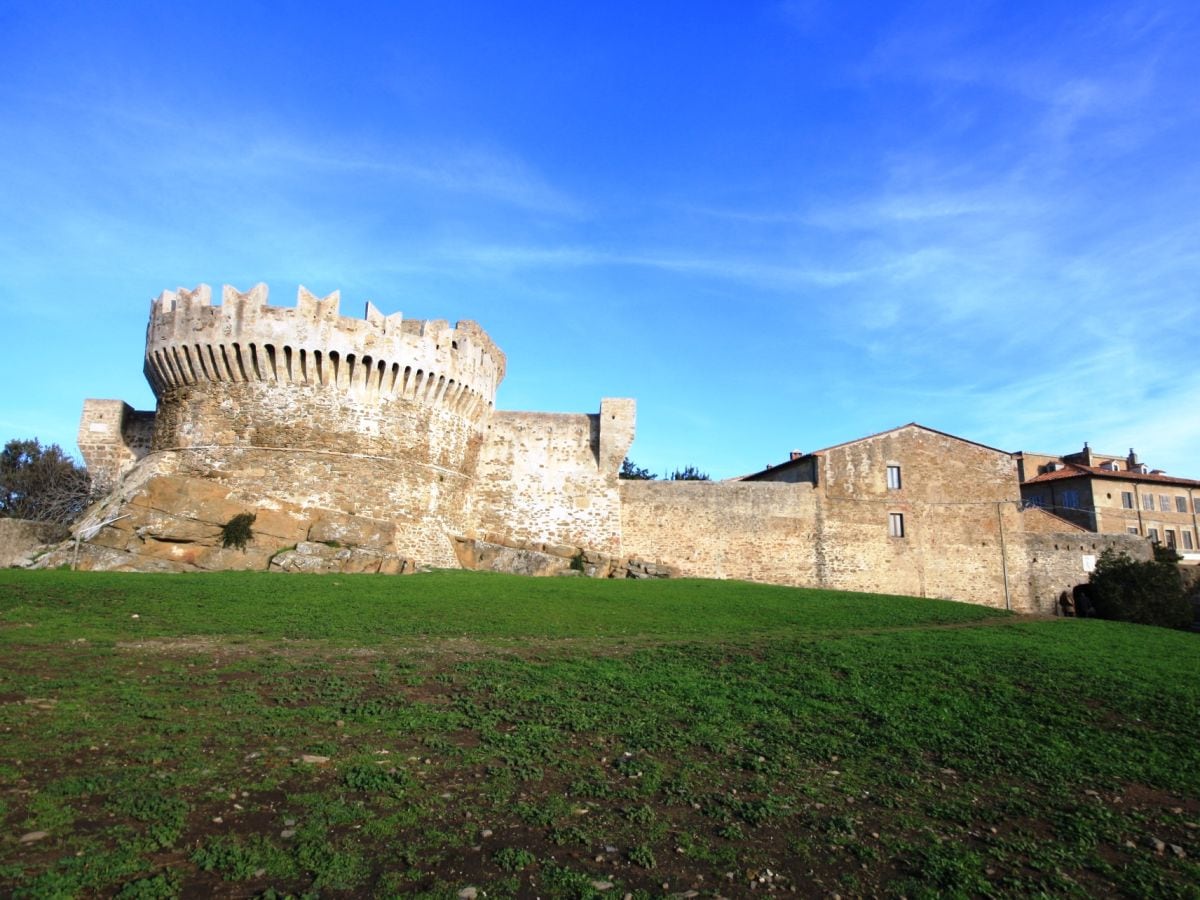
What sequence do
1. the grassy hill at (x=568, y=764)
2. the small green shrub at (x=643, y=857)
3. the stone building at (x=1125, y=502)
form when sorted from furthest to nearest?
the stone building at (x=1125, y=502) < the small green shrub at (x=643, y=857) < the grassy hill at (x=568, y=764)

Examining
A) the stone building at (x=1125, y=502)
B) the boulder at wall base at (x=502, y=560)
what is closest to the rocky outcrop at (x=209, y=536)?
the boulder at wall base at (x=502, y=560)

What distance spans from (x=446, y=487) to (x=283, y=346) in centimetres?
636

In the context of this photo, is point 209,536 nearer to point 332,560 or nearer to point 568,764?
point 332,560

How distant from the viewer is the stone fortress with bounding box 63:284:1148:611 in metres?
21.2

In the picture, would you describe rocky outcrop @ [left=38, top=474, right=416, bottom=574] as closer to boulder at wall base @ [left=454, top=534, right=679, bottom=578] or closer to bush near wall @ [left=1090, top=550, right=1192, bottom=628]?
boulder at wall base @ [left=454, top=534, right=679, bottom=578]

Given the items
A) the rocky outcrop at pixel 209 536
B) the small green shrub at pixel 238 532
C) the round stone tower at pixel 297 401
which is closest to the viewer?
the rocky outcrop at pixel 209 536

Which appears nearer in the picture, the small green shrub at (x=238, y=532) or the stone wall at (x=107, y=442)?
the small green shrub at (x=238, y=532)

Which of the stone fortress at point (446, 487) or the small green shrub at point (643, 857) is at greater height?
the stone fortress at point (446, 487)

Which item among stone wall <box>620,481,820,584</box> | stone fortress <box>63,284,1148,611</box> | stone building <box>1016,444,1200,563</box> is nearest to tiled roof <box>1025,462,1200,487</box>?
stone building <box>1016,444,1200,563</box>

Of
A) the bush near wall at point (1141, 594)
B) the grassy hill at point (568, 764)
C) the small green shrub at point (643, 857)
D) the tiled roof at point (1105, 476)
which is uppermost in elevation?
the tiled roof at point (1105, 476)

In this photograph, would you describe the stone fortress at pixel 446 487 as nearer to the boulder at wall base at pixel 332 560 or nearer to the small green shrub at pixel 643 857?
the boulder at wall base at pixel 332 560

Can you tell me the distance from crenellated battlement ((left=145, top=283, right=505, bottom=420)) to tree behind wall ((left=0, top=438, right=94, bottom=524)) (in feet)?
17.5

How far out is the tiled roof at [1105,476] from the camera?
1624 inches

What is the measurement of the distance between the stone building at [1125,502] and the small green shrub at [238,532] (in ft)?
132
